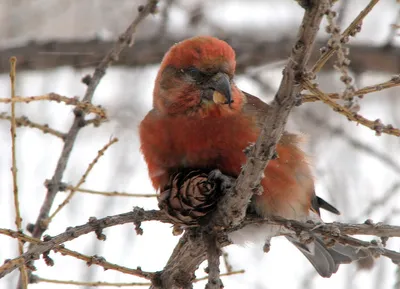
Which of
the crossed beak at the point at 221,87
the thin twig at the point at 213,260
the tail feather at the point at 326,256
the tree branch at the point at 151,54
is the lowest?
the thin twig at the point at 213,260

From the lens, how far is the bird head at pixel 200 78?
3664 millimetres

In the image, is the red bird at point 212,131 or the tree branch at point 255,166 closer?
the tree branch at point 255,166

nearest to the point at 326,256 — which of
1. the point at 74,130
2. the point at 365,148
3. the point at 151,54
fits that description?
the point at 365,148

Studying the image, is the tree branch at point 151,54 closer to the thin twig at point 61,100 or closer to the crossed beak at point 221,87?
the crossed beak at point 221,87

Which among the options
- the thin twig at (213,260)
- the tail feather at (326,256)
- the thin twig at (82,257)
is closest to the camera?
the thin twig at (82,257)

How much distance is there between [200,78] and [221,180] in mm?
744

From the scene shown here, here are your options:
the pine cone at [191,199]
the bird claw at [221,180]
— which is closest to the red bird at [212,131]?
the bird claw at [221,180]

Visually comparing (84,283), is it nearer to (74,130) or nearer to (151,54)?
(74,130)

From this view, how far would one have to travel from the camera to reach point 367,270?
4.12 meters

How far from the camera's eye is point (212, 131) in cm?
359

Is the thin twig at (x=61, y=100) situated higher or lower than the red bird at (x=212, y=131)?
lower

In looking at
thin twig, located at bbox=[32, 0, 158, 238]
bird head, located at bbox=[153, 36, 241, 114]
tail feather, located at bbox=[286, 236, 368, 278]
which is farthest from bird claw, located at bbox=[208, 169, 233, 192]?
tail feather, located at bbox=[286, 236, 368, 278]

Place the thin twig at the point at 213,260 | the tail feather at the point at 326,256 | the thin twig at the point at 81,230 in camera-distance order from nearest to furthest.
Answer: the thin twig at the point at 81,230, the thin twig at the point at 213,260, the tail feather at the point at 326,256

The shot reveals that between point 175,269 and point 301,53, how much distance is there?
4.57 ft
